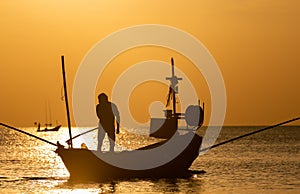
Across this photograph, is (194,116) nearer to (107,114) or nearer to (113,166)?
(113,166)

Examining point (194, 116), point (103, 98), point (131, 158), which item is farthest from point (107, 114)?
point (194, 116)

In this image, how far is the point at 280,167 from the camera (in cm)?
5438

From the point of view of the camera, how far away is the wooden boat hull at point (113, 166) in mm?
34750

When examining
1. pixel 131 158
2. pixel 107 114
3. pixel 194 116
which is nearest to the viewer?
pixel 107 114

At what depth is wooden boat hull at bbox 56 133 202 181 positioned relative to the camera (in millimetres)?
34750

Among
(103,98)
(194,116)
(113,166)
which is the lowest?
(113,166)

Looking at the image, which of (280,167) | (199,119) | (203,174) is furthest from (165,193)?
(280,167)

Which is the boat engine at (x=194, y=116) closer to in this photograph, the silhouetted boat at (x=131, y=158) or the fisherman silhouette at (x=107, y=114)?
the silhouetted boat at (x=131, y=158)

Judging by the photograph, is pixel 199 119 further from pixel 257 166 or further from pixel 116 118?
pixel 257 166

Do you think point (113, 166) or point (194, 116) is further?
point (194, 116)

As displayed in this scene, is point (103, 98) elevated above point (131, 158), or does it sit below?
above

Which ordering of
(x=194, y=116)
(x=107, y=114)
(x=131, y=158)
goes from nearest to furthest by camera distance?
1. (x=107, y=114)
2. (x=131, y=158)
3. (x=194, y=116)

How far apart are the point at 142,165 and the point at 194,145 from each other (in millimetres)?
2591

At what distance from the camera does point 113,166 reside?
3528cm
